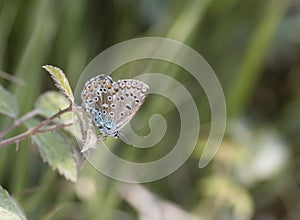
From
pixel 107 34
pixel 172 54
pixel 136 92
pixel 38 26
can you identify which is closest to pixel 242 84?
pixel 172 54

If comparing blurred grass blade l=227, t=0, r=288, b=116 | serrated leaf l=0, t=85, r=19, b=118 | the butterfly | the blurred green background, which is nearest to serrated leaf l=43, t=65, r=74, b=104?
the butterfly

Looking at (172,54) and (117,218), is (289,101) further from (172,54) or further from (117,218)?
(117,218)

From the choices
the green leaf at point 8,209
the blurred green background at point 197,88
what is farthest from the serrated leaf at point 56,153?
the blurred green background at point 197,88

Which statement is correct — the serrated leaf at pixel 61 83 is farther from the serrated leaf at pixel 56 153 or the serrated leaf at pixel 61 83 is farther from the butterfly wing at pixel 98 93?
the serrated leaf at pixel 56 153

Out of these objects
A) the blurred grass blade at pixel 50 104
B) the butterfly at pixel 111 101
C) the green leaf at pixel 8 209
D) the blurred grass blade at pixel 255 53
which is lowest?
the green leaf at pixel 8 209

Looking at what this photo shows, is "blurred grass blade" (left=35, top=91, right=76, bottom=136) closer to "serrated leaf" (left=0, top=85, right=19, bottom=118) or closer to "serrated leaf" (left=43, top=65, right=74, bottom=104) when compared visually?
"serrated leaf" (left=0, top=85, right=19, bottom=118)
